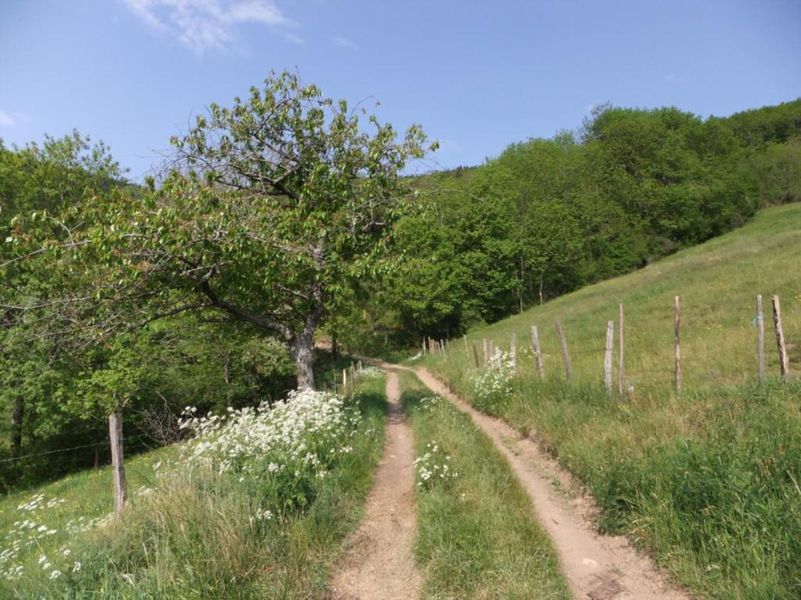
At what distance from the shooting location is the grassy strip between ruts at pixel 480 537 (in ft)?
14.2

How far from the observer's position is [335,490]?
6406 millimetres

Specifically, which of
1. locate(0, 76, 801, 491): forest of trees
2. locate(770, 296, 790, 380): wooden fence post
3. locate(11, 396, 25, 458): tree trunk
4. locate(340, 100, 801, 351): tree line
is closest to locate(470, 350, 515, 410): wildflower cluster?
locate(0, 76, 801, 491): forest of trees

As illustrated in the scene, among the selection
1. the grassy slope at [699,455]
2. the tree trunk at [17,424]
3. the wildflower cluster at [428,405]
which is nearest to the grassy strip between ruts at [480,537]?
the grassy slope at [699,455]

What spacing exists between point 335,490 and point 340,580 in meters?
1.62

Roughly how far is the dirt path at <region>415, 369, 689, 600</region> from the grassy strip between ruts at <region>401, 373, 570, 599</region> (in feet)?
0.77

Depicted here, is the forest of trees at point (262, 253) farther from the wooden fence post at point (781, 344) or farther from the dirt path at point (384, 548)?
the wooden fence post at point (781, 344)

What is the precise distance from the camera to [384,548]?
5547mm

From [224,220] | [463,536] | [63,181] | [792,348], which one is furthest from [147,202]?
[63,181]

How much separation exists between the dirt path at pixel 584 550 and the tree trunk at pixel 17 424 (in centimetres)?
2638

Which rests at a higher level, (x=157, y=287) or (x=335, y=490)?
(x=157, y=287)

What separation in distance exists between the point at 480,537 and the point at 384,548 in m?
1.27

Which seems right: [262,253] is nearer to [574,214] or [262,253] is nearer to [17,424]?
[17,424]

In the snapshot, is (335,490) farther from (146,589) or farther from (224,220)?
(224,220)

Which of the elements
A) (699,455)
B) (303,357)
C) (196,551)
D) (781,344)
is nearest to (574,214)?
(781,344)
